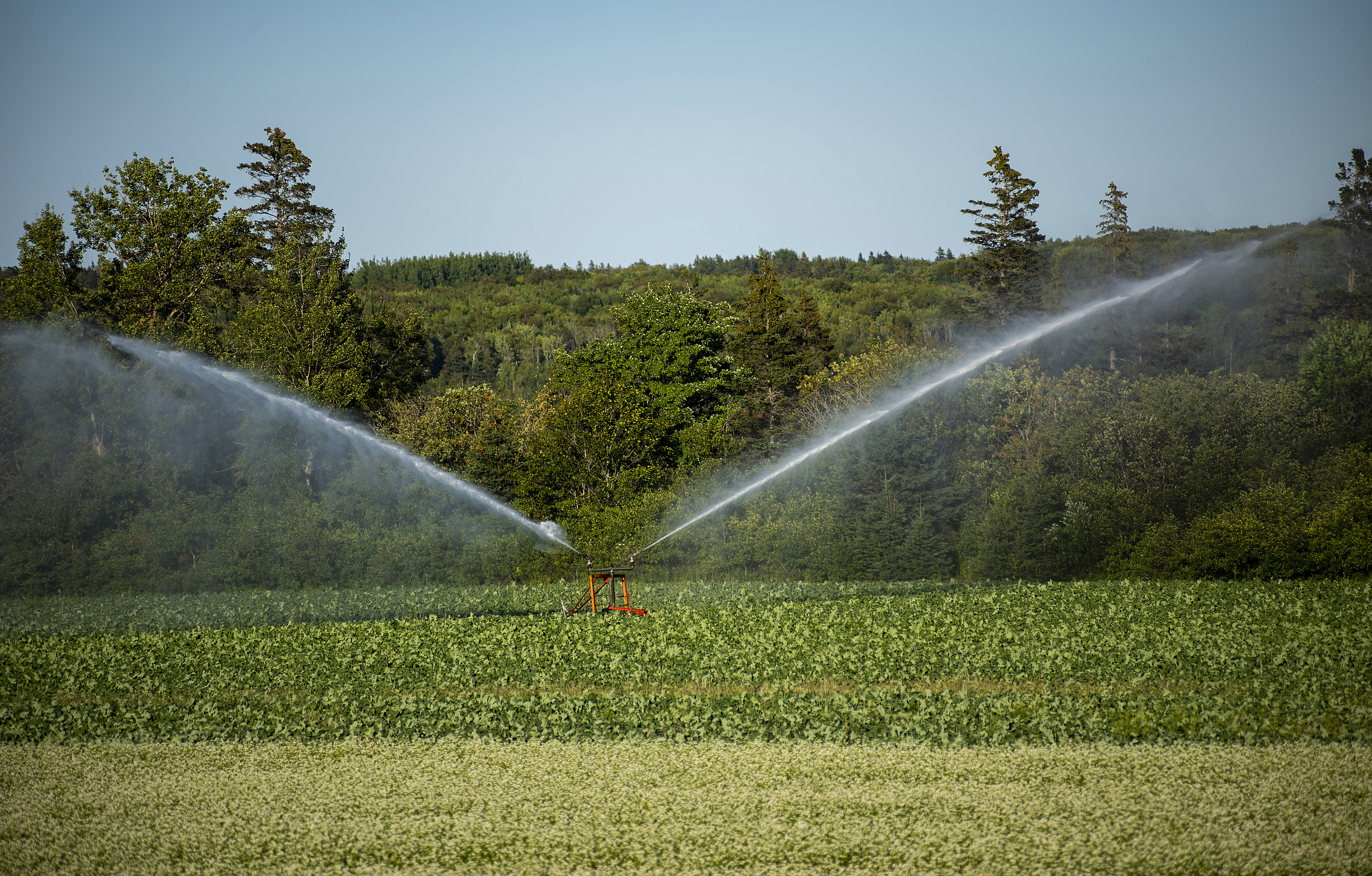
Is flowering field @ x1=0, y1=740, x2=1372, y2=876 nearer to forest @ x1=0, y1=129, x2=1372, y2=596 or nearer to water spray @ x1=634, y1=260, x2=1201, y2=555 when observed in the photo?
water spray @ x1=634, y1=260, x2=1201, y2=555

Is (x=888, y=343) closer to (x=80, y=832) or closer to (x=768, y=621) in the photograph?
(x=768, y=621)

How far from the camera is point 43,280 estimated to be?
48562 mm

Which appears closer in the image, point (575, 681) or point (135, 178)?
point (575, 681)

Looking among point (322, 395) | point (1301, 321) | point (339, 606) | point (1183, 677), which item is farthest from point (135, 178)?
point (1301, 321)

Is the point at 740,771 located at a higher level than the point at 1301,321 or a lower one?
lower

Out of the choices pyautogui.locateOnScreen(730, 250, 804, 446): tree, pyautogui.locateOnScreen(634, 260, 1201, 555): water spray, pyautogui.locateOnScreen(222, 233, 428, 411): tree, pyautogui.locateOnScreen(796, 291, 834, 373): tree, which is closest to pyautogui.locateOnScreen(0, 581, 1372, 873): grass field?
pyautogui.locateOnScreen(634, 260, 1201, 555): water spray

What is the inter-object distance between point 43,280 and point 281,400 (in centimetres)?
1590

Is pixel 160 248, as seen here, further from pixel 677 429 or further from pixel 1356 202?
pixel 1356 202

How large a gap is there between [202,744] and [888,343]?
54331mm

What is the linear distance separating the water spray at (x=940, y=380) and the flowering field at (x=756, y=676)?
505cm

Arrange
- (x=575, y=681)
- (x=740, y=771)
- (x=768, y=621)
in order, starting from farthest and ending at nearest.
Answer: (x=768, y=621)
(x=575, y=681)
(x=740, y=771)

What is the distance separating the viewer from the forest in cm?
3859

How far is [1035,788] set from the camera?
1092 centimetres

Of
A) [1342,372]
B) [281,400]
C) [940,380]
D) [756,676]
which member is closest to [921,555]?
[940,380]
